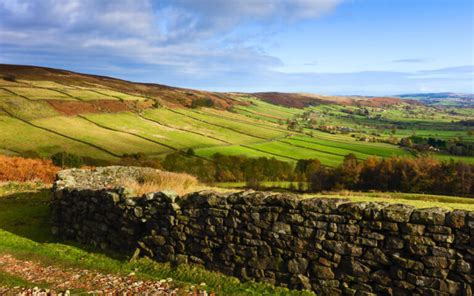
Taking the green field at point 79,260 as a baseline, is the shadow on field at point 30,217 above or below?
below

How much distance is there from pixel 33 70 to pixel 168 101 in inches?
1642

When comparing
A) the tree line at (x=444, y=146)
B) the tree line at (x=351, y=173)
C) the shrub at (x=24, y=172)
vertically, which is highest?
the shrub at (x=24, y=172)

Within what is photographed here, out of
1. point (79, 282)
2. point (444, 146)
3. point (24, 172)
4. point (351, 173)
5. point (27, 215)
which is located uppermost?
point (79, 282)

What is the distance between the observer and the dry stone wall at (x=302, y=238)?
7836 mm

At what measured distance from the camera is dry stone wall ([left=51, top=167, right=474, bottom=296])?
7.84m

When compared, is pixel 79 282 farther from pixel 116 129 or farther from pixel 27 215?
pixel 116 129

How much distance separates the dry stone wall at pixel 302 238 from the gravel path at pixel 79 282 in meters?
1.58

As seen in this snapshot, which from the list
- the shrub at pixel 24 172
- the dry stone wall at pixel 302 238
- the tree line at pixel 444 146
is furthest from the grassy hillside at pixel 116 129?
the dry stone wall at pixel 302 238

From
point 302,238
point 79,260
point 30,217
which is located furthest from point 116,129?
point 302,238

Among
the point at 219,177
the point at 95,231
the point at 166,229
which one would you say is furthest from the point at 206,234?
the point at 219,177

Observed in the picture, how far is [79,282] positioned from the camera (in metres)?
9.25

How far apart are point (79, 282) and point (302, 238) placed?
5721 mm

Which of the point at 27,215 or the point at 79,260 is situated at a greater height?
the point at 79,260

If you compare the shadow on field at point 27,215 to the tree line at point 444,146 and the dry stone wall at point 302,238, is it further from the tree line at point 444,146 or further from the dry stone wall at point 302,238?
the tree line at point 444,146
